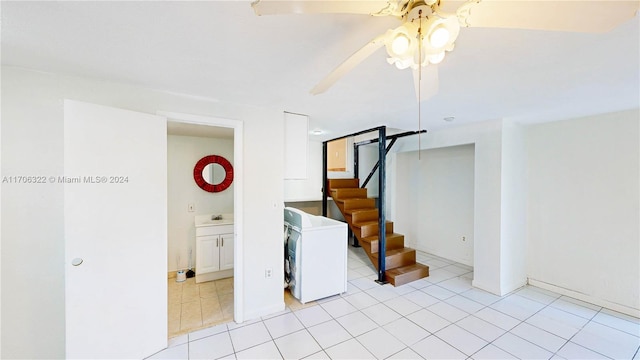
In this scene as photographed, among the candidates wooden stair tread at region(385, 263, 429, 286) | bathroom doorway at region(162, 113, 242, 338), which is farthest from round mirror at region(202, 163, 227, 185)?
wooden stair tread at region(385, 263, 429, 286)

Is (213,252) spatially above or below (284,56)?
below

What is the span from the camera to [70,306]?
1639 mm

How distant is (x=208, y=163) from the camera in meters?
3.77

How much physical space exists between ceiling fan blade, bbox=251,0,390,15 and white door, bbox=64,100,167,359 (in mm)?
1679

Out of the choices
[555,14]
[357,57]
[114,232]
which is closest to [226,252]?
[114,232]

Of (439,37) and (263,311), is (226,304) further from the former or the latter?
(439,37)

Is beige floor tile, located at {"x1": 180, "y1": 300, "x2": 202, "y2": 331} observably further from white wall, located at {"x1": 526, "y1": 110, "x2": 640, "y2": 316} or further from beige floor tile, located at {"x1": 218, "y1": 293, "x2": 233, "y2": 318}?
white wall, located at {"x1": 526, "y1": 110, "x2": 640, "y2": 316}

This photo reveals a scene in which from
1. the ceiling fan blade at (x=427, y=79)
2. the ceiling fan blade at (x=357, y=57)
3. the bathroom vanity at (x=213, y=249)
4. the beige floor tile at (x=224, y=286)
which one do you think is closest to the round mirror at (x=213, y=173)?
the bathroom vanity at (x=213, y=249)

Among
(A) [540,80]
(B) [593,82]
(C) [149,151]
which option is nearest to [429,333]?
(A) [540,80]

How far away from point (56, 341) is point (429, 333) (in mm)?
2999

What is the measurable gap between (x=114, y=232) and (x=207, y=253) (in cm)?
169

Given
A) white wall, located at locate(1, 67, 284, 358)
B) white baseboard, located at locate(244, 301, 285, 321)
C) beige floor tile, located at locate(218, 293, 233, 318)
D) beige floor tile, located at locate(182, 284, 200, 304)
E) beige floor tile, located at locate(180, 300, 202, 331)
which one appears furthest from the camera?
beige floor tile, located at locate(182, 284, 200, 304)

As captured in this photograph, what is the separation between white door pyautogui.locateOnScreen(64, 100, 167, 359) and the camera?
1.64 m

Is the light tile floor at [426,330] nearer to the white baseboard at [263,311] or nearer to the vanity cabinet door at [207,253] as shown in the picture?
the white baseboard at [263,311]
